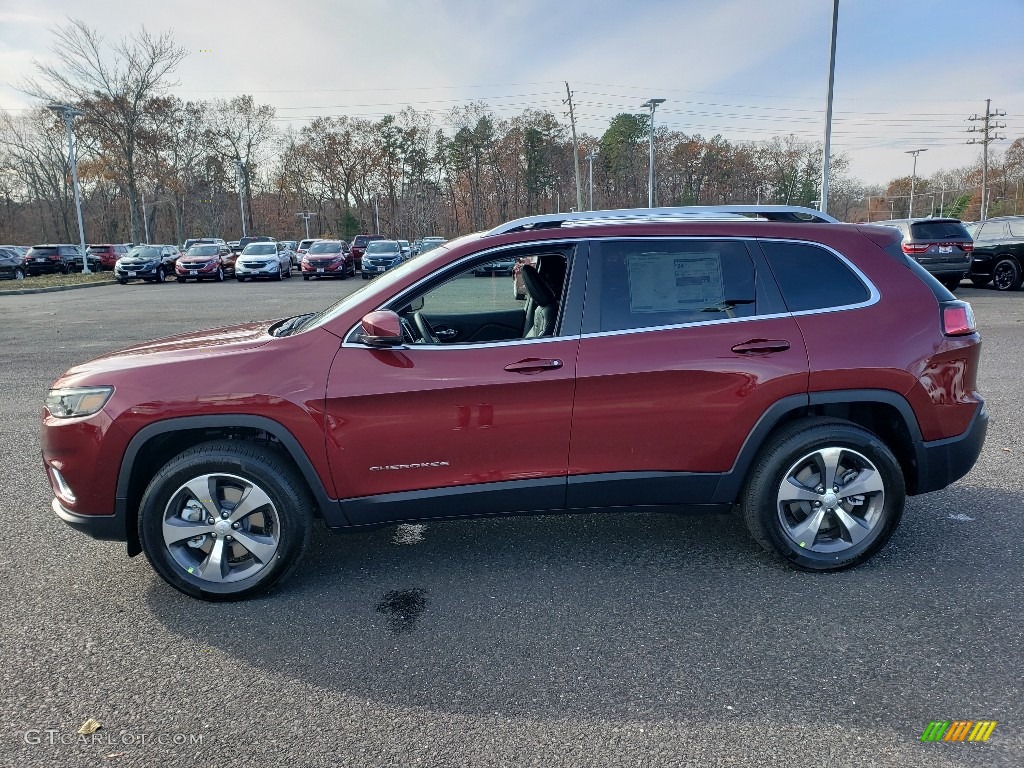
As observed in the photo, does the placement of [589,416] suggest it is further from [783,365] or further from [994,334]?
[994,334]

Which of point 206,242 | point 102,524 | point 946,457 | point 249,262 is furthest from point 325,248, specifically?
point 946,457

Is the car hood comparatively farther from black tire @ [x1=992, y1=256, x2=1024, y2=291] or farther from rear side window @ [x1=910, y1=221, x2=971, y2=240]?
black tire @ [x1=992, y1=256, x2=1024, y2=291]

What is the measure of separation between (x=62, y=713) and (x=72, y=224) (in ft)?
296

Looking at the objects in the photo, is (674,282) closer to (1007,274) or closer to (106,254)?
(1007,274)

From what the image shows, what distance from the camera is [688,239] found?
3471mm

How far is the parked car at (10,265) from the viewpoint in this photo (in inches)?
1341

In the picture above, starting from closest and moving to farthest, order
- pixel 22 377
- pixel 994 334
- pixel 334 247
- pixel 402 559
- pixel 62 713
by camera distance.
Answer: pixel 62 713 → pixel 402 559 → pixel 22 377 → pixel 994 334 → pixel 334 247

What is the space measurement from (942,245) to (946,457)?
586 inches

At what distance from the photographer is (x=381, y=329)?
3102 mm

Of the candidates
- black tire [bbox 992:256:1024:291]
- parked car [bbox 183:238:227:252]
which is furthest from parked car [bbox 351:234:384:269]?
black tire [bbox 992:256:1024:291]

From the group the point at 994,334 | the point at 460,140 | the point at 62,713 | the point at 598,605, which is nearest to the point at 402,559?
the point at 598,605

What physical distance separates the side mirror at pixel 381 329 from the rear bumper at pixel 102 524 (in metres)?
1.41

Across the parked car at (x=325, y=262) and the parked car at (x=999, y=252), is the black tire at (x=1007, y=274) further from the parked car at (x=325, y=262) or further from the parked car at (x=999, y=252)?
the parked car at (x=325, y=262)

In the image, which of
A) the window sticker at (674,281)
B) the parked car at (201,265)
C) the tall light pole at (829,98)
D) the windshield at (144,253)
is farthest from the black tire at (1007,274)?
the windshield at (144,253)
